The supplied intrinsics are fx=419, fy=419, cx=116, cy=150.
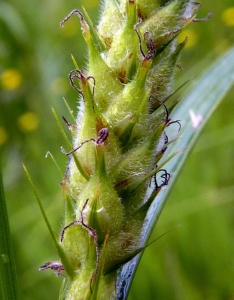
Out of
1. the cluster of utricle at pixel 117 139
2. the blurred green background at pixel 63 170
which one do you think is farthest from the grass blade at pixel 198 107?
the cluster of utricle at pixel 117 139

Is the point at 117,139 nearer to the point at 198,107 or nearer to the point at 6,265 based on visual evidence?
the point at 6,265

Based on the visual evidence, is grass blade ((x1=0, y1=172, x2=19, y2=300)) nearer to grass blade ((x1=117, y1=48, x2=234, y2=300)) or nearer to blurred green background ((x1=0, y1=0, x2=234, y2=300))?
grass blade ((x1=117, y1=48, x2=234, y2=300))

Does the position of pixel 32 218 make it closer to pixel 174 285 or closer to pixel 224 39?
pixel 174 285

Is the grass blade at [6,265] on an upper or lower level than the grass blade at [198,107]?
upper

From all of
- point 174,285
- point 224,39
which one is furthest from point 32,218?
point 224,39

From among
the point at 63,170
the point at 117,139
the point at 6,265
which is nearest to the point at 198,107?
the point at 117,139

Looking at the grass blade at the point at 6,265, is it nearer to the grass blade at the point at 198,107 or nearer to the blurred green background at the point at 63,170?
the grass blade at the point at 198,107

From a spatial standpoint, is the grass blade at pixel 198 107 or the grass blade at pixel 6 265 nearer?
the grass blade at pixel 6 265
